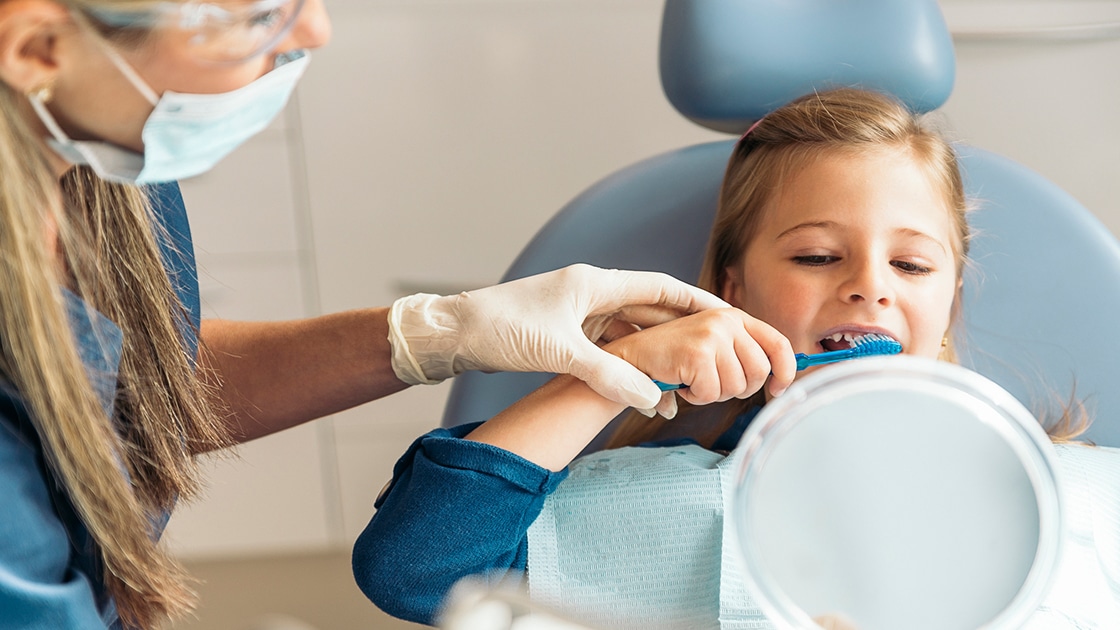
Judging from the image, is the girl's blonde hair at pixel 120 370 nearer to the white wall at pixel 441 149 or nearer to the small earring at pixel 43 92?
the small earring at pixel 43 92

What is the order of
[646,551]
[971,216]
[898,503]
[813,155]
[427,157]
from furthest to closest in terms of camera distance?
1. [427,157]
2. [971,216]
3. [813,155]
4. [646,551]
5. [898,503]

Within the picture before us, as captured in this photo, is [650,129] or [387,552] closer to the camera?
[387,552]

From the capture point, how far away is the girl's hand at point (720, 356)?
0.90 meters

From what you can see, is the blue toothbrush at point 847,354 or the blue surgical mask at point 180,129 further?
the blue toothbrush at point 847,354

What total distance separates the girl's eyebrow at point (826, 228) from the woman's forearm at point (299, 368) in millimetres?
423

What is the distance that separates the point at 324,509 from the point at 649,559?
1.26 metres

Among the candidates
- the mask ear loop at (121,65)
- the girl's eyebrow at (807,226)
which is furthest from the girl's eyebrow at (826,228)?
the mask ear loop at (121,65)

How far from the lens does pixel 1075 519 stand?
1.06 metres

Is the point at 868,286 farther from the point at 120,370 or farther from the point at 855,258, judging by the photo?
the point at 120,370

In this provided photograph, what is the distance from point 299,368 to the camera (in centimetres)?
105

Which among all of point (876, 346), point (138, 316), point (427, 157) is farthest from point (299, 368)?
point (427, 157)

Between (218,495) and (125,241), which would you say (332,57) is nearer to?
(218,495)

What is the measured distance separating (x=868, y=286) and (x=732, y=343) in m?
0.17

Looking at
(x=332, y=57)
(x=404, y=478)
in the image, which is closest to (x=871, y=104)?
(x=404, y=478)
